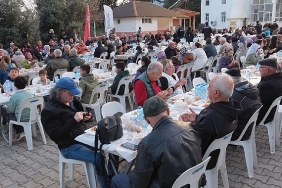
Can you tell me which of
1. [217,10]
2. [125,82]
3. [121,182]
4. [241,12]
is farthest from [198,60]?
[217,10]

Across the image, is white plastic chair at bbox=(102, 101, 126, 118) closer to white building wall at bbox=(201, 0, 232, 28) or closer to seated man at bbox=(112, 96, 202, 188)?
seated man at bbox=(112, 96, 202, 188)

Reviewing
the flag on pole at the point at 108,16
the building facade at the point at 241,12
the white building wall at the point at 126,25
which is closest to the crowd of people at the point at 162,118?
the flag on pole at the point at 108,16

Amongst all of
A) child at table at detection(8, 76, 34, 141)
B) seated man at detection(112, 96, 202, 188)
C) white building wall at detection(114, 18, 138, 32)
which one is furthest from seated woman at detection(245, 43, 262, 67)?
white building wall at detection(114, 18, 138, 32)

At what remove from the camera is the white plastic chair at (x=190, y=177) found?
2.22m

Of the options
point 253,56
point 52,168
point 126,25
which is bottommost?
point 52,168

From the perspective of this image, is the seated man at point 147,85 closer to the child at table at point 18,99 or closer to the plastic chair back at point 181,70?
the child at table at point 18,99

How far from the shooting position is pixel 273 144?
14.8 ft

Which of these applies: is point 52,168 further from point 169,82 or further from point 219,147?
point 219,147

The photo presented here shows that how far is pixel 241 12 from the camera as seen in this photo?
33.0 m

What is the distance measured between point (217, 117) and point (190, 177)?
829mm

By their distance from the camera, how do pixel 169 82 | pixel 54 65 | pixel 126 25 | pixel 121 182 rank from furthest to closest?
1. pixel 126 25
2. pixel 54 65
3. pixel 169 82
4. pixel 121 182

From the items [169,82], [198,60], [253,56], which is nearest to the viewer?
[169,82]

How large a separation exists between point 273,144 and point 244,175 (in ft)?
3.01

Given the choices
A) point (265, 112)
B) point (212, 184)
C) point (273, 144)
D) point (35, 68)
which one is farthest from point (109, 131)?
point (35, 68)
